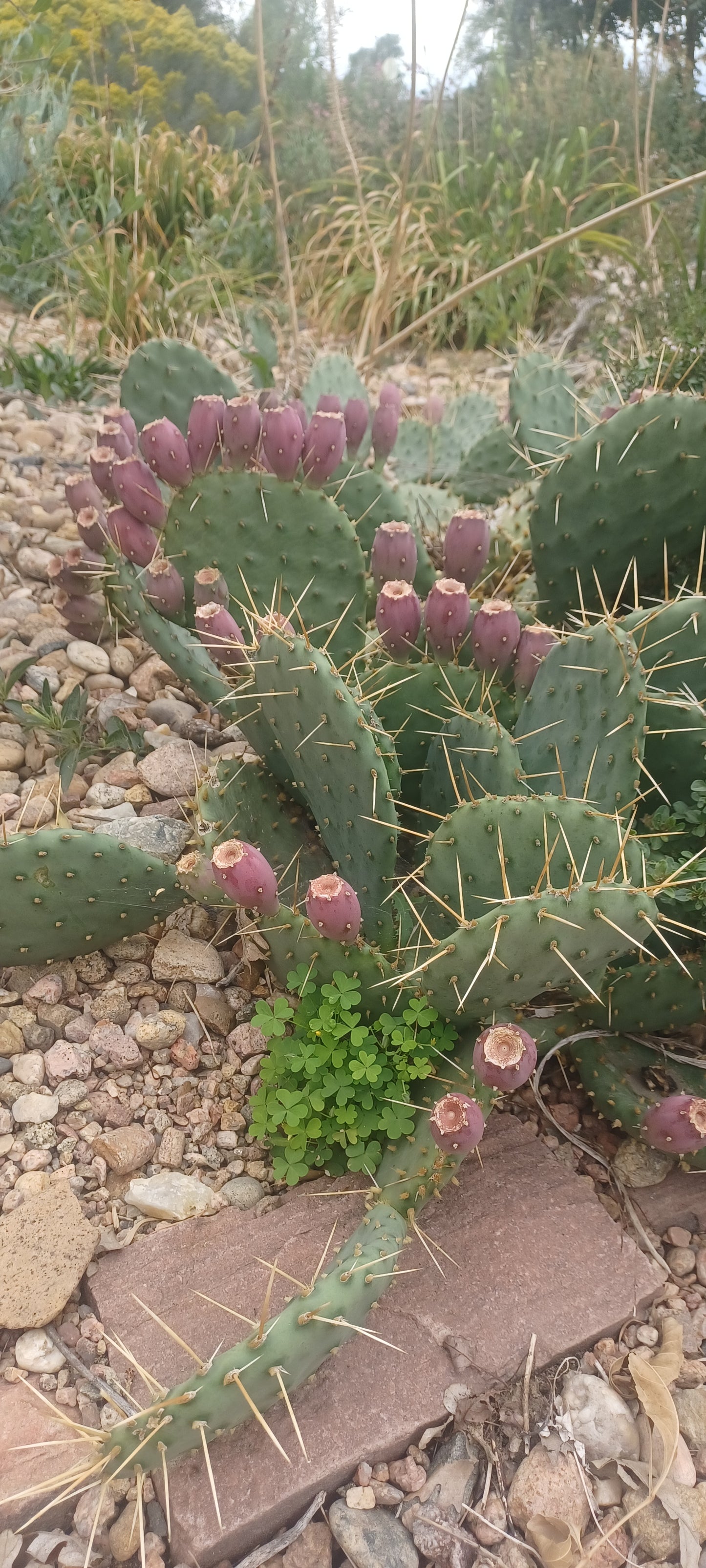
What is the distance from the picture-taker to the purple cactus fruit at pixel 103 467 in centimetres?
215

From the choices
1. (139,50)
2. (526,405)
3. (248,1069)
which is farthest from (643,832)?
(139,50)

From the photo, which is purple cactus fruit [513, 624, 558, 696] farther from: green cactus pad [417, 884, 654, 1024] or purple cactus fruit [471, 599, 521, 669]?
green cactus pad [417, 884, 654, 1024]

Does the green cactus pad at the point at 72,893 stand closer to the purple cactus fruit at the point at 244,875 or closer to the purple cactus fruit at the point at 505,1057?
the purple cactus fruit at the point at 244,875

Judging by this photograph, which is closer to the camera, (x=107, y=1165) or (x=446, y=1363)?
(x=446, y=1363)

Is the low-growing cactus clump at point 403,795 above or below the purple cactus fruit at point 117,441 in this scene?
below

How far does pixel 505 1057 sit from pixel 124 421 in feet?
5.46

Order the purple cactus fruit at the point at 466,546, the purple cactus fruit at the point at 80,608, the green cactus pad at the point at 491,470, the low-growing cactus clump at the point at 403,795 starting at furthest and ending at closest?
the green cactus pad at the point at 491,470 < the purple cactus fruit at the point at 80,608 < the purple cactus fruit at the point at 466,546 < the low-growing cactus clump at the point at 403,795

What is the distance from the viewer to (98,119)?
17.8 feet

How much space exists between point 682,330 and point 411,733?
6.93ft

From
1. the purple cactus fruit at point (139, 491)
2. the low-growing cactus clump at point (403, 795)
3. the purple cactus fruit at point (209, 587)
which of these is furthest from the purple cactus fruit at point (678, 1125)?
the purple cactus fruit at point (139, 491)

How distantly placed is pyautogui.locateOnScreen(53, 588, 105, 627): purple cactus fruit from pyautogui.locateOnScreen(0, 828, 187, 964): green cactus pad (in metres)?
0.91

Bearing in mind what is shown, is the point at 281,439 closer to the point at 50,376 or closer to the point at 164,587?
the point at 164,587

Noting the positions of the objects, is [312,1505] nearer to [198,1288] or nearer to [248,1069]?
[198,1288]

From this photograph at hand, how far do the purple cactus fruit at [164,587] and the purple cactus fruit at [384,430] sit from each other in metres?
0.87
